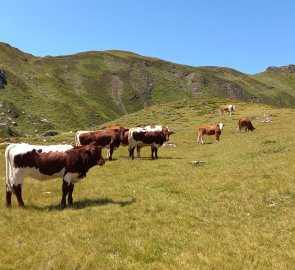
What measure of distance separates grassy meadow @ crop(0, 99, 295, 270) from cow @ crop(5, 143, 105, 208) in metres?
0.98

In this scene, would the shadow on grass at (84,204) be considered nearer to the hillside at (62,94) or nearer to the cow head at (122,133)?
the cow head at (122,133)

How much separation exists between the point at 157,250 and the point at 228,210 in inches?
186

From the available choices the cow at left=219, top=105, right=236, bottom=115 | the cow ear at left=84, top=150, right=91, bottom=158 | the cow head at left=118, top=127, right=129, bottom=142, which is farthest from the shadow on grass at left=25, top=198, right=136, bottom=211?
the cow at left=219, top=105, right=236, bottom=115

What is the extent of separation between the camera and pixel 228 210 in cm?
1395

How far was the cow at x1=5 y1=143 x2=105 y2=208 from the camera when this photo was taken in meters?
15.3

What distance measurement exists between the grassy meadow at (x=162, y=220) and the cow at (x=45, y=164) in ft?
3.22

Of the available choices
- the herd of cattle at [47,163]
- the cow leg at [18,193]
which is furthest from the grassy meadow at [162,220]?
the herd of cattle at [47,163]

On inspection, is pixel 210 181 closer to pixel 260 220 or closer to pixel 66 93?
pixel 260 220

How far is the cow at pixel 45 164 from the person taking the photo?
1526 cm

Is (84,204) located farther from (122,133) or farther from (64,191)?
(122,133)

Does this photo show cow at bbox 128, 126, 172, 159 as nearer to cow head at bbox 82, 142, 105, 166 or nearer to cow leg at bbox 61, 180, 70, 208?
cow head at bbox 82, 142, 105, 166

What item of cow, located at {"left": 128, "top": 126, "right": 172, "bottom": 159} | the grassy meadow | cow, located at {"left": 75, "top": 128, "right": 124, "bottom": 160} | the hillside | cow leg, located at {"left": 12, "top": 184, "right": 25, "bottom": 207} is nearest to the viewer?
the grassy meadow

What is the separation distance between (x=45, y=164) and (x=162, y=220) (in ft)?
19.1

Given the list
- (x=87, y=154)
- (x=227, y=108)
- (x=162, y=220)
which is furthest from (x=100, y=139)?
(x=227, y=108)
